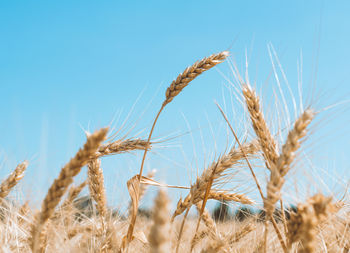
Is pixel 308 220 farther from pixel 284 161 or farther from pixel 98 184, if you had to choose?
pixel 98 184

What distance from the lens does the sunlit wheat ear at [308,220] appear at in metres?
1.00

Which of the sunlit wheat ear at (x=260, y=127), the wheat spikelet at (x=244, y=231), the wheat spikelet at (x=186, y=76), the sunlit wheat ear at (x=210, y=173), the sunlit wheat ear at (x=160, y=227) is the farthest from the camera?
the wheat spikelet at (x=244, y=231)

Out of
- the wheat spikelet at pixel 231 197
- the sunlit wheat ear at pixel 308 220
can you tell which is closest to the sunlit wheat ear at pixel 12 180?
the wheat spikelet at pixel 231 197

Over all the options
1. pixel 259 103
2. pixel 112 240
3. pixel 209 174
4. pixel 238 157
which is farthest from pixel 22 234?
pixel 259 103

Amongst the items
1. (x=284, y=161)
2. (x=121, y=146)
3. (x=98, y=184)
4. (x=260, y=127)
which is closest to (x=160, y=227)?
(x=284, y=161)

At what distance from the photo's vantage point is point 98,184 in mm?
2176

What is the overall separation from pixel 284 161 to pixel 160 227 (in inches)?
24.0

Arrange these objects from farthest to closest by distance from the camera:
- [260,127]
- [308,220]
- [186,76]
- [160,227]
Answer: [186,76] < [260,127] < [308,220] < [160,227]

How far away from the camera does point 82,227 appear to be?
2949 millimetres

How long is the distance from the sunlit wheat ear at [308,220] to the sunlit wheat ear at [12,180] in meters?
1.59

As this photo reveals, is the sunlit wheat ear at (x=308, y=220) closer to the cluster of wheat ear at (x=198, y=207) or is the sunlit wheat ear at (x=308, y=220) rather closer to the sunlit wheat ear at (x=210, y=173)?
the cluster of wheat ear at (x=198, y=207)

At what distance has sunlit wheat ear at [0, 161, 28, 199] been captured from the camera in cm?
196

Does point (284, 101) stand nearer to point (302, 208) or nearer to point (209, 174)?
point (209, 174)

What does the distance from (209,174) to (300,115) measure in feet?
2.10
